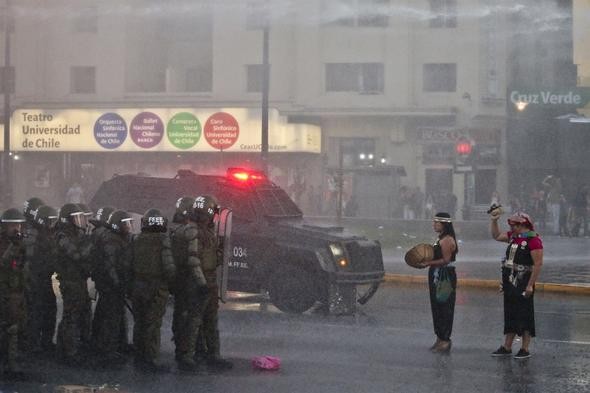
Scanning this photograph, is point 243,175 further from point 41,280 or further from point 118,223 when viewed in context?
point 41,280

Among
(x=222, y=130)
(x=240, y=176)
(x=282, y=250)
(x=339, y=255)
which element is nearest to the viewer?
(x=339, y=255)

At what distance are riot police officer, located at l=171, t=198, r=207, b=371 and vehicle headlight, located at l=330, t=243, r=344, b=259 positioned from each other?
3887 millimetres

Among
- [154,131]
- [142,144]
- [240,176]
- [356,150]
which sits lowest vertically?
[240,176]

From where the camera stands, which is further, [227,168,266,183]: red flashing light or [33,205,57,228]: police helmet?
[227,168,266,183]: red flashing light

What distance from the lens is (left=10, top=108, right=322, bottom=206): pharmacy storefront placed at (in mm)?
39375

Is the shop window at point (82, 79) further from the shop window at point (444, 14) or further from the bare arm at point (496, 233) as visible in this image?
the bare arm at point (496, 233)

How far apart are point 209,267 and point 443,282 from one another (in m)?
2.74

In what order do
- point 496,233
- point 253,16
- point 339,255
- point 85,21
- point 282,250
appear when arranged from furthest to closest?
point 85,21 → point 253,16 → point 282,250 → point 339,255 → point 496,233

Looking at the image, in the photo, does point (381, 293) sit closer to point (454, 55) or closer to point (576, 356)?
point (576, 356)

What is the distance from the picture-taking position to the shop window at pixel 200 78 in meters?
44.7

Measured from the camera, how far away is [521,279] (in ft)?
33.1

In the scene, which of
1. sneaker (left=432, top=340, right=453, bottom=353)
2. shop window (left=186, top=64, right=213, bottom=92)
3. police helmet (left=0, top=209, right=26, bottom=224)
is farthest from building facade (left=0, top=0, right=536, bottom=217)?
police helmet (left=0, top=209, right=26, bottom=224)

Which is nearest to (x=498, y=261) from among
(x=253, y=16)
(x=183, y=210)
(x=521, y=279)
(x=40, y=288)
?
(x=521, y=279)

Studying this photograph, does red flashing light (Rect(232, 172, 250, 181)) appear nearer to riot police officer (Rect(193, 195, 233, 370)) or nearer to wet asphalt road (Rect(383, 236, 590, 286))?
riot police officer (Rect(193, 195, 233, 370))
